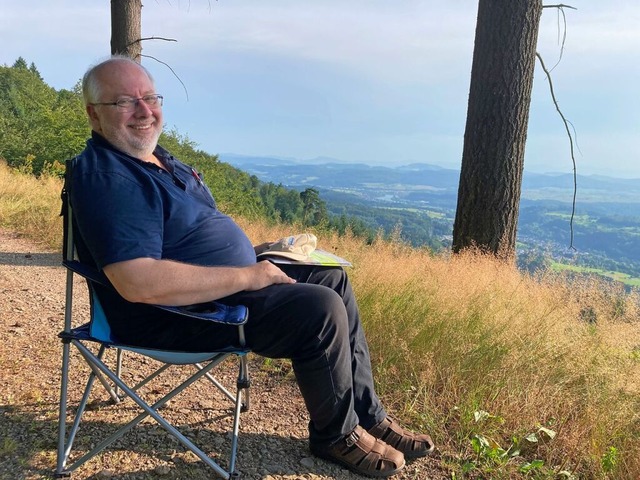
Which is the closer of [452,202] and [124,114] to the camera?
[124,114]

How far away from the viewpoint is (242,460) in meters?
2.30

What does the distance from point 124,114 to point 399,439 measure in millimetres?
1833

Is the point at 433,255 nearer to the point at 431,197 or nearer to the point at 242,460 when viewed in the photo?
the point at 242,460

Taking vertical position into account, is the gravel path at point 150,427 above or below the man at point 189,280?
below

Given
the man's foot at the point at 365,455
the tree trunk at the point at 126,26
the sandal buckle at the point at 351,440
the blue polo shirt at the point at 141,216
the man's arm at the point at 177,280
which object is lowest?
the man's foot at the point at 365,455

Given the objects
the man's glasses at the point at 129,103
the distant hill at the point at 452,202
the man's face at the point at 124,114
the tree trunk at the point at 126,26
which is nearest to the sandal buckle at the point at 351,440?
the man's face at the point at 124,114

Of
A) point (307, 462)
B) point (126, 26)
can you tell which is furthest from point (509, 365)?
point (126, 26)

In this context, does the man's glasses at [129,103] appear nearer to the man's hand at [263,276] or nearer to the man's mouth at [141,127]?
the man's mouth at [141,127]

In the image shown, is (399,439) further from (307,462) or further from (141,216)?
(141,216)

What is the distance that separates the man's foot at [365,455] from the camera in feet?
7.08

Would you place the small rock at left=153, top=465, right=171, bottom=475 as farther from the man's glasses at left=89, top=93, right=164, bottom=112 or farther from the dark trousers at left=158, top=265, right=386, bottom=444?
the man's glasses at left=89, top=93, right=164, bottom=112

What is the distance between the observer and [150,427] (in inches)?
96.7

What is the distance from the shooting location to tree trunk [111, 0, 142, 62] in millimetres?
5652

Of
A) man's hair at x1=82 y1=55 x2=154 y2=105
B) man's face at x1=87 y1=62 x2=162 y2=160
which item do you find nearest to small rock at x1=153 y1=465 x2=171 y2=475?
man's face at x1=87 y1=62 x2=162 y2=160
